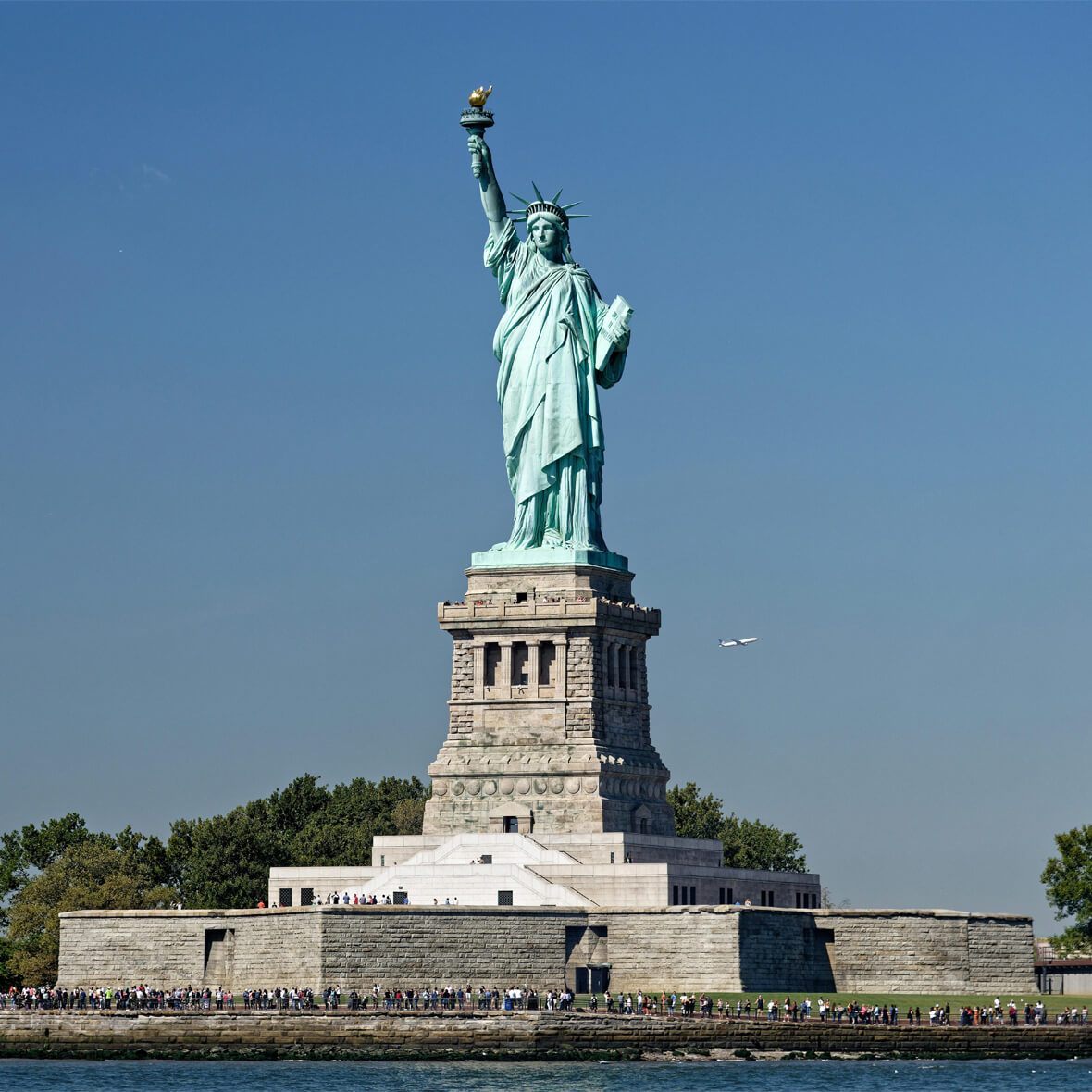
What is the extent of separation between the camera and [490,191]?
85.8m

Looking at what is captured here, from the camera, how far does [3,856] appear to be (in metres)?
98.6

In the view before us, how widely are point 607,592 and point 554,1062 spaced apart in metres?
18.8

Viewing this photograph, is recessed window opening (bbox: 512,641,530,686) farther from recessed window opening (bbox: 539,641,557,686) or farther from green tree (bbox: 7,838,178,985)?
green tree (bbox: 7,838,178,985)

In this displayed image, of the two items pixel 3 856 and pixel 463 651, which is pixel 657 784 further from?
pixel 3 856

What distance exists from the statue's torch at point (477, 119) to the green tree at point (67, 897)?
2579 centimetres

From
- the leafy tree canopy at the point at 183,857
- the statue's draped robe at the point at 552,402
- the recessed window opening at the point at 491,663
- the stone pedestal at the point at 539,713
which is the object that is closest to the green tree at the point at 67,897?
the leafy tree canopy at the point at 183,857

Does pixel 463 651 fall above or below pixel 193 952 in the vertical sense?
above

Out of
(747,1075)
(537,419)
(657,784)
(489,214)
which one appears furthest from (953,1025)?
(489,214)

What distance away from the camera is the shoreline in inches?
2749

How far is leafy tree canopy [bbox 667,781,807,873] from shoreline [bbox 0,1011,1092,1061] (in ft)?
112

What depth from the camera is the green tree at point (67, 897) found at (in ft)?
288

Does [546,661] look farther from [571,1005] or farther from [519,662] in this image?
[571,1005]

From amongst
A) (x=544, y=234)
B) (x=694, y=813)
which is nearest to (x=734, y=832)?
(x=694, y=813)

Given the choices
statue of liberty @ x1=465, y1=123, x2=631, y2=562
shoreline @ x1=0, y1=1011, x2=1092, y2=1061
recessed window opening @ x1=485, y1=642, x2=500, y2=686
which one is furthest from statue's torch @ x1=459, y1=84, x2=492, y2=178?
shoreline @ x1=0, y1=1011, x2=1092, y2=1061
